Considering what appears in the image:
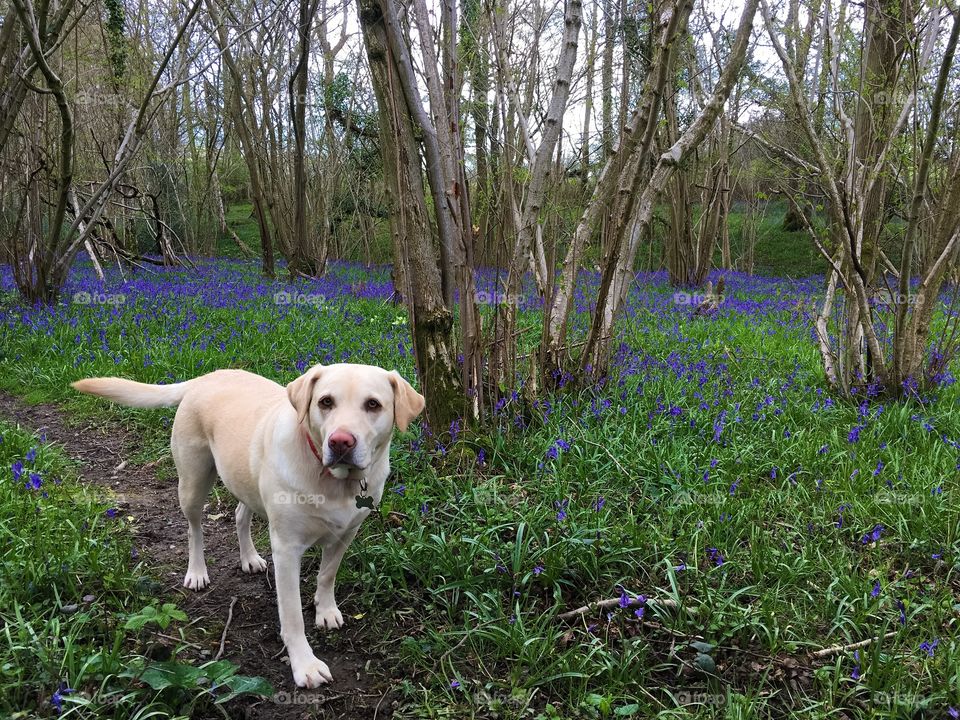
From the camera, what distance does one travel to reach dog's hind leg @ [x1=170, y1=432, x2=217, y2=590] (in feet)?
10.7

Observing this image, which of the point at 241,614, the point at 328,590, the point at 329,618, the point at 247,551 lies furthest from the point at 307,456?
the point at 247,551

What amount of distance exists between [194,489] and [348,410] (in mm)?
1273

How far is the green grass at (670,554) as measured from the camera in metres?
2.59

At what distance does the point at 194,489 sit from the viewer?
3.28 meters

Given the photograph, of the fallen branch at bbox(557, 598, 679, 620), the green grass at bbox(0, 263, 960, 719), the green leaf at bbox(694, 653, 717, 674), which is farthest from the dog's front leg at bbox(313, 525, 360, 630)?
the green leaf at bbox(694, 653, 717, 674)

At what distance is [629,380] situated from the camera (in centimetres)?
562

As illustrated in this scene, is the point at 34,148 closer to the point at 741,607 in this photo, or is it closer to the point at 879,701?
the point at 741,607

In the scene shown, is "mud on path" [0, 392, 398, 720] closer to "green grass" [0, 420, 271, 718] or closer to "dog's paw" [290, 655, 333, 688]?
"dog's paw" [290, 655, 333, 688]

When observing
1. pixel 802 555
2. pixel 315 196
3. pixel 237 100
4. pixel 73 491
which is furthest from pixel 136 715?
pixel 315 196

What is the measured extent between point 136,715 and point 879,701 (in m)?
2.71

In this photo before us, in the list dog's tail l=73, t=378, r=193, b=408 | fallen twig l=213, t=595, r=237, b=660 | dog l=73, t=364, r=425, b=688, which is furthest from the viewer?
dog's tail l=73, t=378, r=193, b=408

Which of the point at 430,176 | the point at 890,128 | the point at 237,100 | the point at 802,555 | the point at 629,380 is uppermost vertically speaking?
the point at 237,100

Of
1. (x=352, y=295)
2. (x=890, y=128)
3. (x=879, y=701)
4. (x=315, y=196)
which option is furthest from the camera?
(x=315, y=196)

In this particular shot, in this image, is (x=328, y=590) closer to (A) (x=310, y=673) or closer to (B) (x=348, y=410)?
(A) (x=310, y=673)
